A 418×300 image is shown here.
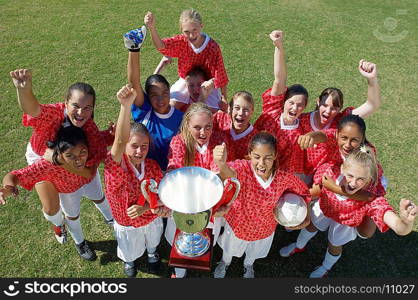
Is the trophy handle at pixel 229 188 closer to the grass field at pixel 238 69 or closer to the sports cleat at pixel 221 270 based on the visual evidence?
the sports cleat at pixel 221 270

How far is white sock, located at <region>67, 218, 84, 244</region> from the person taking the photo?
3.46 metres

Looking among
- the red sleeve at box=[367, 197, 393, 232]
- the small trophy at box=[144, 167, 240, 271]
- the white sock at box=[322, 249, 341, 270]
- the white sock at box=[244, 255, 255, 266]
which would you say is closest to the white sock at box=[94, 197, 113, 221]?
the small trophy at box=[144, 167, 240, 271]

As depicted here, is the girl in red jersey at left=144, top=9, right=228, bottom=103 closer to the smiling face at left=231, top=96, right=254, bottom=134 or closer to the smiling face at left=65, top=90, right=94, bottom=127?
the smiling face at left=231, top=96, right=254, bottom=134

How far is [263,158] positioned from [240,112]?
61 centimetres

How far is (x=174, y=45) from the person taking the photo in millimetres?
4051

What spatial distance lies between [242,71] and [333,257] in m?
4.01

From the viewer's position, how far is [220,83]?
13.5 ft

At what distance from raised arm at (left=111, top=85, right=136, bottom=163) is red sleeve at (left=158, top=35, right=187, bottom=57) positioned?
1.59 m

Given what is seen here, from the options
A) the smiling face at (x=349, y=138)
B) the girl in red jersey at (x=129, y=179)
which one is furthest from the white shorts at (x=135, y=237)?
the smiling face at (x=349, y=138)

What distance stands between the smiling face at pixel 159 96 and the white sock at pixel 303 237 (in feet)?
5.96

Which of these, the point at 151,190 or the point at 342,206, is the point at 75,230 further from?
the point at 342,206

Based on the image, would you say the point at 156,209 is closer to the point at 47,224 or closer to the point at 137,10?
the point at 47,224

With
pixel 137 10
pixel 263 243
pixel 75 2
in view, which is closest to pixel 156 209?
pixel 263 243

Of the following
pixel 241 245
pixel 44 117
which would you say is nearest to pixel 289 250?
pixel 241 245
